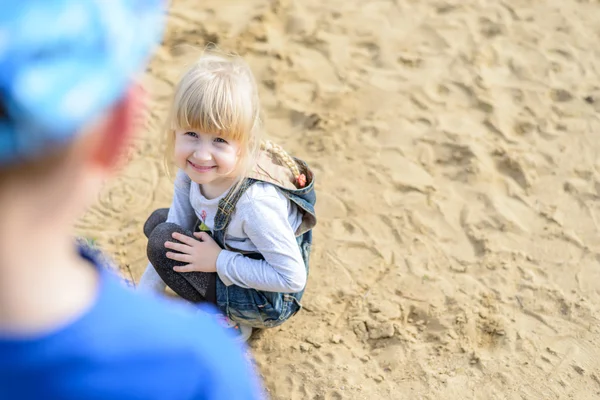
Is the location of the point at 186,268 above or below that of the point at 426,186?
above

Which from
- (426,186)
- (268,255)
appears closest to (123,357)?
(268,255)

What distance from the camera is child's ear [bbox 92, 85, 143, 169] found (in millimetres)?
700

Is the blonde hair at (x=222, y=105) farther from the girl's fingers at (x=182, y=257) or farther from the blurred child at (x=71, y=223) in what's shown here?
the blurred child at (x=71, y=223)

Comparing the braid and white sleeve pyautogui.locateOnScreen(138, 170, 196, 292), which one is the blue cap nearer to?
the braid

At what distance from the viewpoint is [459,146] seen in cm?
338

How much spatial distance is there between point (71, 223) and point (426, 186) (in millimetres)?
2605

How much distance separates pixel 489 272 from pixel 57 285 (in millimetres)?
2334

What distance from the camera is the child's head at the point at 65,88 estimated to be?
24.0 inches

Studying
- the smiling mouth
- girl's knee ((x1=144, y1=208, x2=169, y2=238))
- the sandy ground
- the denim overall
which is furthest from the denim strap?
the sandy ground

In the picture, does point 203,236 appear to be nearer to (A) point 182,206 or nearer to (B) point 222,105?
(A) point 182,206

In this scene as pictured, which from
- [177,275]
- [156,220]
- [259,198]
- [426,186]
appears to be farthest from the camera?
[426,186]

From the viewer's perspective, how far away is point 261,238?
2141 millimetres

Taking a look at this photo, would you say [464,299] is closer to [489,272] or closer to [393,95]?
[489,272]

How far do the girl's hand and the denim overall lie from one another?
0.04 meters
